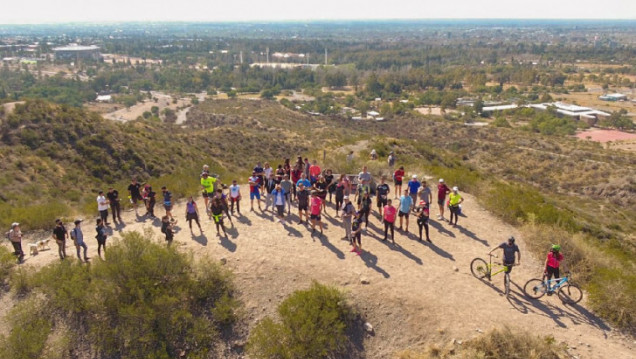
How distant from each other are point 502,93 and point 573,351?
112m

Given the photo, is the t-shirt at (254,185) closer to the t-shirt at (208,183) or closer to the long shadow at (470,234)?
the t-shirt at (208,183)

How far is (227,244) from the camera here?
40.0ft

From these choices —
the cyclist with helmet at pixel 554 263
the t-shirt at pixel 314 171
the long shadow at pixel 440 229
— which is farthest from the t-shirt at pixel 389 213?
the cyclist with helmet at pixel 554 263

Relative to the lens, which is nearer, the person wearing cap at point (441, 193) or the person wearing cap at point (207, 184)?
the person wearing cap at point (441, 193)

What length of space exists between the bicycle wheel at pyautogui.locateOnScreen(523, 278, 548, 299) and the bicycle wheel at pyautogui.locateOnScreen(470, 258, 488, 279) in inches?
39.8

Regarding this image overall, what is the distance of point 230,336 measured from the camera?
9305 millimetres

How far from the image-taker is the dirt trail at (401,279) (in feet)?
29.7

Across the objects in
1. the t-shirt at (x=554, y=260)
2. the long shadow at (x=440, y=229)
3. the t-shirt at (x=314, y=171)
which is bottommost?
the long shadow at (x=440, y=229)

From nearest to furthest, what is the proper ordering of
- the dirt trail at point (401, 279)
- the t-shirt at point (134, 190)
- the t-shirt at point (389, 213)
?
the dirt trail at point (401, 279), the t-shirt at point (389, 213), the t-shirt at point (134, 190)

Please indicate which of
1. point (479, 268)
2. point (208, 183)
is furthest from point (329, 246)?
point (208, 183)

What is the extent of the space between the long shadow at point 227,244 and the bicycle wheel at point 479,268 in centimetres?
686

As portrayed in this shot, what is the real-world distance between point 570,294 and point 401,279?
4.24m

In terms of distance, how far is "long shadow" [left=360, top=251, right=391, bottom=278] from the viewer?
10863 mm

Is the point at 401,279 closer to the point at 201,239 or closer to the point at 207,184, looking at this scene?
the point at 201,239
